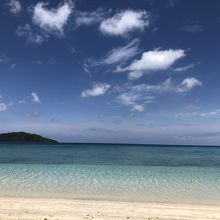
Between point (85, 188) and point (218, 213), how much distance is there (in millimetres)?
8046

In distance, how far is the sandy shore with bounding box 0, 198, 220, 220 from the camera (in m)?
10.3

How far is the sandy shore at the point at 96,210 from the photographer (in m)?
10.3

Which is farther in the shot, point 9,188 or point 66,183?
point 66,183

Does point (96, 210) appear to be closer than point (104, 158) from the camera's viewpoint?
Yes

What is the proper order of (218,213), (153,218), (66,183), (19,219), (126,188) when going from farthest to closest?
(66,183) < (126,188) < (218,213) < (153,218) < (19,219)

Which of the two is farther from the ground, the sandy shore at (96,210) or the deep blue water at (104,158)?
the deep blue water at (104,158)

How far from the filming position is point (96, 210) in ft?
37.4

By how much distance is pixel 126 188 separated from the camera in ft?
57.0

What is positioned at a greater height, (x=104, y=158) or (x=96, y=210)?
(x=104, y=158)

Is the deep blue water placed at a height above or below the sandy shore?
above

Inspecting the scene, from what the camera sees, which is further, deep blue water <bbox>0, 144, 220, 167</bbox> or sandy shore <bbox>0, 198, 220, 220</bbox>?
deep blue water <bbox>0, 144, 220, 167</bbox>

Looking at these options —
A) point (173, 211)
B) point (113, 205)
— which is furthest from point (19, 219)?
point (173, 211)

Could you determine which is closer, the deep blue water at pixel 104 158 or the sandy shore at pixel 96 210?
the sandy shore at pixel 96 210

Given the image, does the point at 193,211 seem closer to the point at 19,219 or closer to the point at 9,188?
the point at 19,219
